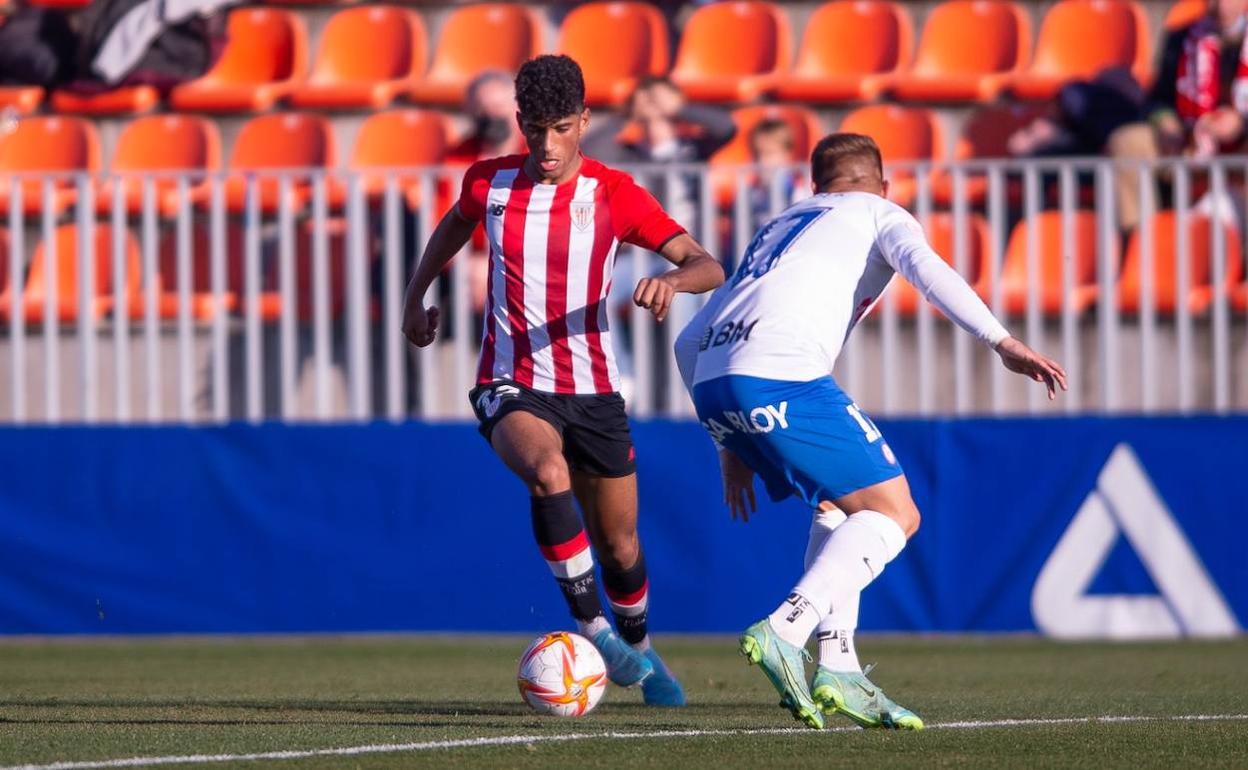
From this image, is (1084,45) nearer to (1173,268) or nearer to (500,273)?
(1173,268)

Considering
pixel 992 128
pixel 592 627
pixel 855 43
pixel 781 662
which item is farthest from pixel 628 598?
pixel 855 43

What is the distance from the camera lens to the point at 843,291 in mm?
5535

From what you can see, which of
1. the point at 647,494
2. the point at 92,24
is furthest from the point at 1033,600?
the point at 92,24

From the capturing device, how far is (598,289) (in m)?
6.39

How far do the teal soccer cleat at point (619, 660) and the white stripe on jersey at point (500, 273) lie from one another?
885 millimetres

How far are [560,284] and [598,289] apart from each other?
0.13m

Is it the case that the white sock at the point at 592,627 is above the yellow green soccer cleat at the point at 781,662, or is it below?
below

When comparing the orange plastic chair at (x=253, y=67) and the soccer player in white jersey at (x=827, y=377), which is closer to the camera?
the soccer player in white jersey at (x=827, y=377)

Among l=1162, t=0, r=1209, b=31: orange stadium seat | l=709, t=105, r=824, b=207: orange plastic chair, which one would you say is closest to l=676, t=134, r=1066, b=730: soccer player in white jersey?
l=709, t=105, r=824, b=207: orange plastic chair

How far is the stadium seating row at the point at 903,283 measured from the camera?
33.0ft

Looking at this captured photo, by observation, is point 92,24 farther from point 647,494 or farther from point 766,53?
point 647,494

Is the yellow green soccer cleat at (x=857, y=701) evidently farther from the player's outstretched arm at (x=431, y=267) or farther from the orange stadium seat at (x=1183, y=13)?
the orange stadium seat at (x=1183, y=13)

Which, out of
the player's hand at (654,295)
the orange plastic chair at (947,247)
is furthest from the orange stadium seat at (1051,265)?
the player's hand at (654,295)

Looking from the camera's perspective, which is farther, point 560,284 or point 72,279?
point 72,279
